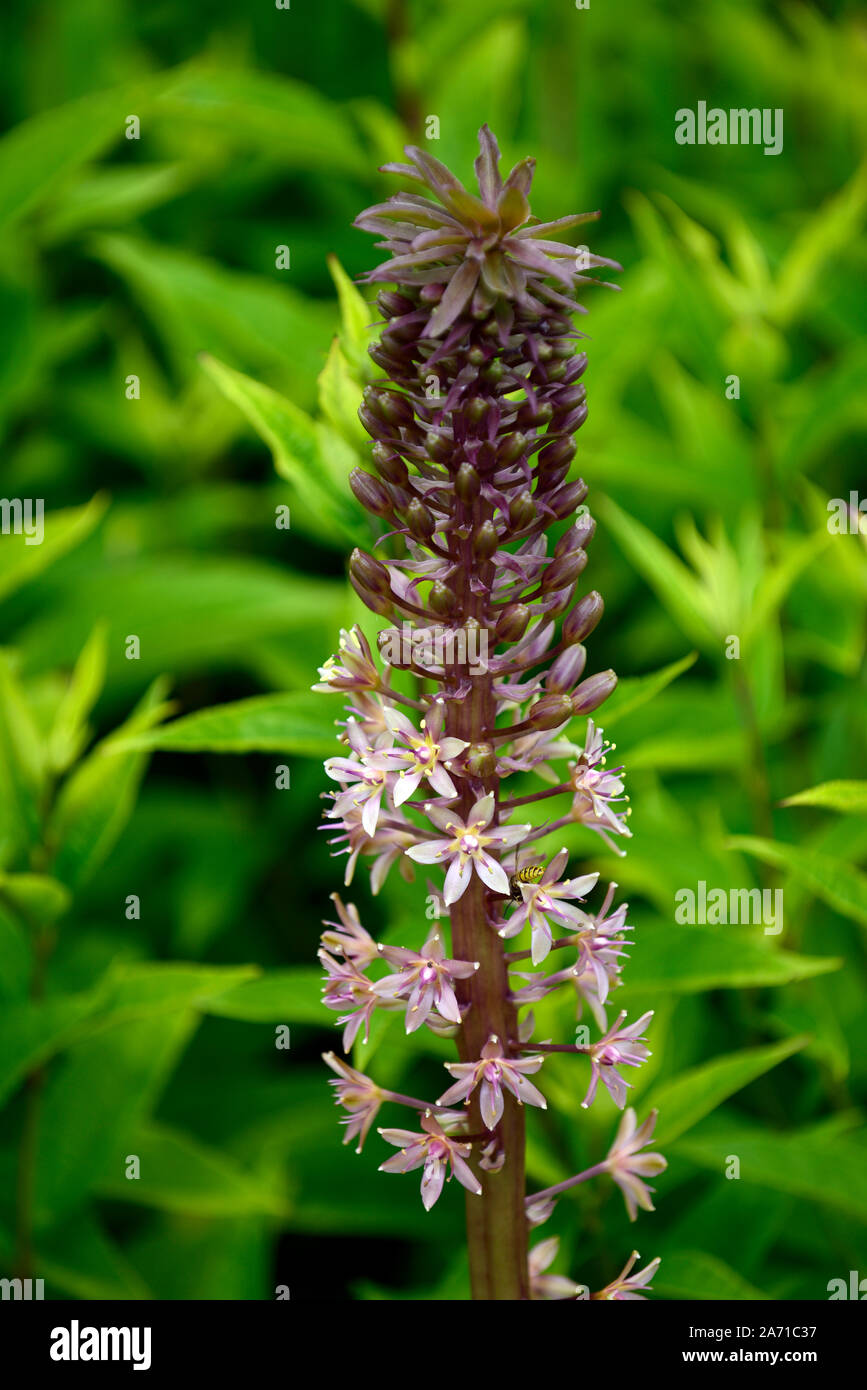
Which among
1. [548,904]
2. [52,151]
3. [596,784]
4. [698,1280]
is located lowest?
[698,1280]

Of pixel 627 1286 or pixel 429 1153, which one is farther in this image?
pixel 627 1286

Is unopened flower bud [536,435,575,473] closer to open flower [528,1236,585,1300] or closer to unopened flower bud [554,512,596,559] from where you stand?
unopened flower bud [554,512,596,559]

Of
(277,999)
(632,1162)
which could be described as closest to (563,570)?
(632,1162)

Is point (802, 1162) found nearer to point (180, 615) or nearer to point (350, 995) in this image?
point (350, 995)

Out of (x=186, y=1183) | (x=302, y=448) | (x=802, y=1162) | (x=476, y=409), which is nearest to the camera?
(x=476, y=409)

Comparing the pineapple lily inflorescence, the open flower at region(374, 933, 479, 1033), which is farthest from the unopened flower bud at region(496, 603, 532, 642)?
the open flower at region(374, 933, 479, 1033)

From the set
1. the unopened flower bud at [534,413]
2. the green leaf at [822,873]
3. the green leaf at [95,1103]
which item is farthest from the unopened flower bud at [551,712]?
the green leaf at [95,1103]
